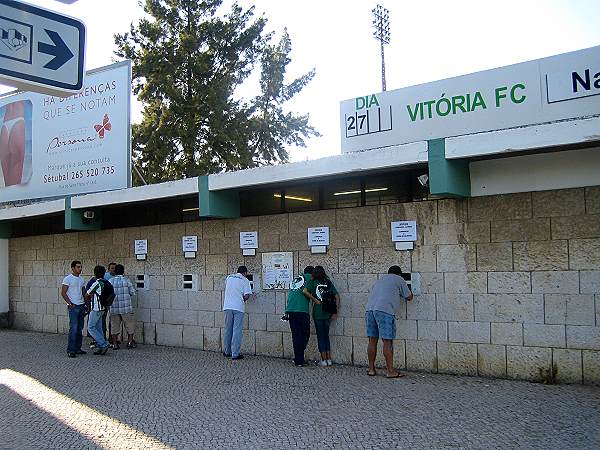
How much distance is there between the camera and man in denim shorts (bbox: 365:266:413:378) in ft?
26.4

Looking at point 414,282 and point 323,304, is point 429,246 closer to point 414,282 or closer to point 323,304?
point 414,282

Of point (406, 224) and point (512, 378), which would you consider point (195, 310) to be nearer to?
point (406, 224)

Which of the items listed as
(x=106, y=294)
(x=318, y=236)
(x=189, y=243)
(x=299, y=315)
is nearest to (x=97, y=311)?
(x=106, y=294)

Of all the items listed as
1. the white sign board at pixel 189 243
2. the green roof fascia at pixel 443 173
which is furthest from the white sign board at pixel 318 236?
the white sign board at pixel 189 243

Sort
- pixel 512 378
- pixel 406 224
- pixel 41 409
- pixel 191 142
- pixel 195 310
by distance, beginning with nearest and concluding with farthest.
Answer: pixel 41 409, pixel 512 378, pixel 406 224, pixel 195 310, pixel 191 142

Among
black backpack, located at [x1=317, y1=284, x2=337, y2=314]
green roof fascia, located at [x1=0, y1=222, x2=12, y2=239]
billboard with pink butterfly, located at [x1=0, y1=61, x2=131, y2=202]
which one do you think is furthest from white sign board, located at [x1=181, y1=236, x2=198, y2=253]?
green roof fascia, located at [x1=0, y1=222, x2=12, y2=239]

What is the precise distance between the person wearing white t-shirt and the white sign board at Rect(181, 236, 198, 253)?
1.54 m

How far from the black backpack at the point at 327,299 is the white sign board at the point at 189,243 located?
3142 mm

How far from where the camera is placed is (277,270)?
33.0 ft

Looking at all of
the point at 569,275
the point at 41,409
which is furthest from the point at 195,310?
the point at 569,275

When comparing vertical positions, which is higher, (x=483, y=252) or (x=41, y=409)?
(x=483, y=252)

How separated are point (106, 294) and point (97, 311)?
1.07ft

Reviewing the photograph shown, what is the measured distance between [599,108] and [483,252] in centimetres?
221

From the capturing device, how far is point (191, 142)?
2320cm
